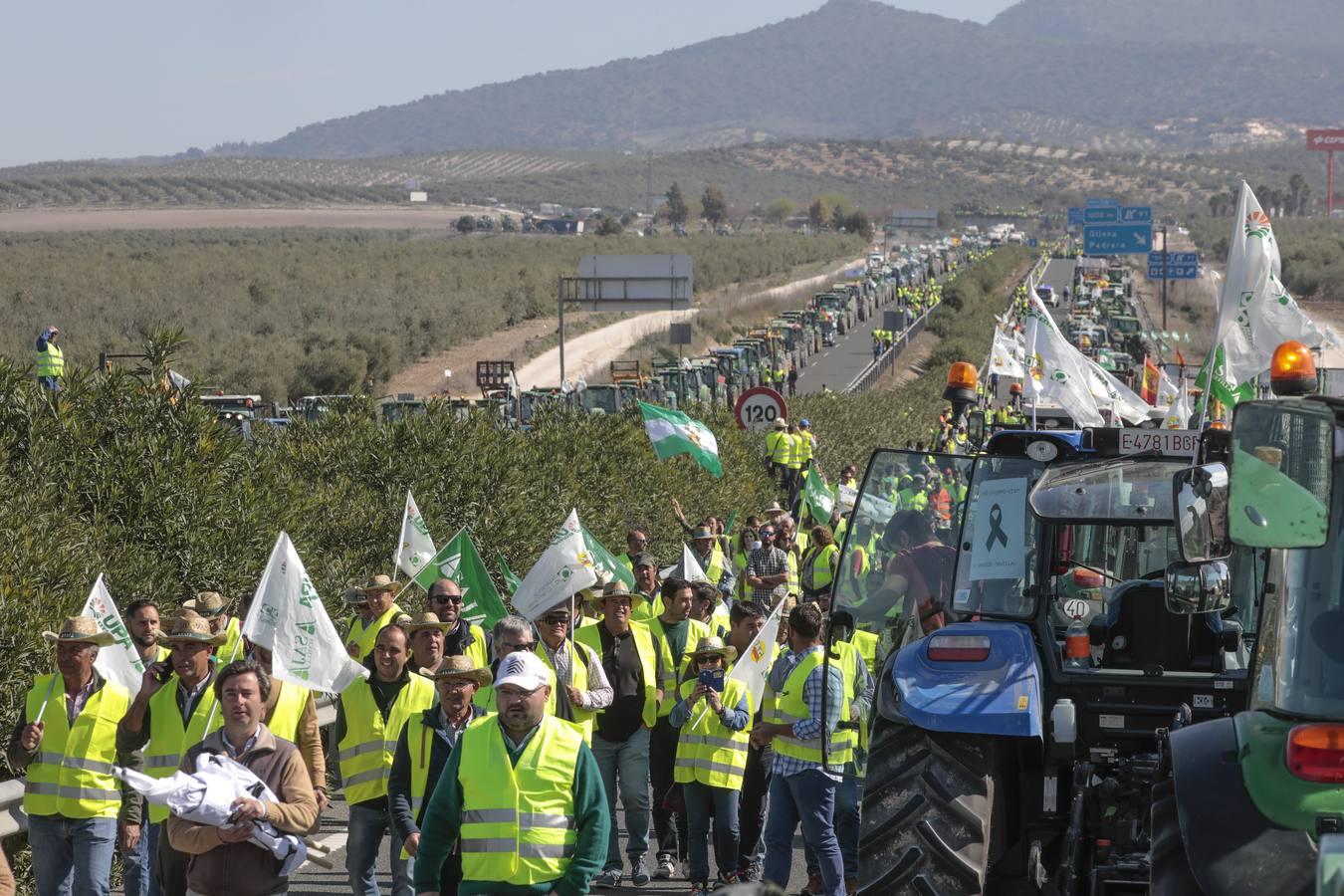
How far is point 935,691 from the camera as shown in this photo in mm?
7469

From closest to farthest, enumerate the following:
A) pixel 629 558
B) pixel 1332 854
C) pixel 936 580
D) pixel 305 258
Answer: pixel 1332 854 < pixel 936 580 < pixel 629 558 < pixel 305 258

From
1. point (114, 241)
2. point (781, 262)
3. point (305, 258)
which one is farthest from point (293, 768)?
point (781, 262)

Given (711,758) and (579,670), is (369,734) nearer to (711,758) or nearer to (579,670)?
(579,670)

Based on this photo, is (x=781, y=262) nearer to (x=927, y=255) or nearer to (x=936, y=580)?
(x=927, y=255)

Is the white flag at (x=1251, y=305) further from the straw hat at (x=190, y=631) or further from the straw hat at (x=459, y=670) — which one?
the straw hat at (x=190, y=631)

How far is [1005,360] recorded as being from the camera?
21078 millimetres

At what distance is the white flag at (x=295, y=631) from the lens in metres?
10.0

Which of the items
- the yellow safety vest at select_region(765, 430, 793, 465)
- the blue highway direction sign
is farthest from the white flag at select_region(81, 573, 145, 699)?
the blue highway direction sign

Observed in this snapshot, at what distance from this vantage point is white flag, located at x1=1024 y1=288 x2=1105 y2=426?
17.6m

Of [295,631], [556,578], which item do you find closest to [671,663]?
[556,578]

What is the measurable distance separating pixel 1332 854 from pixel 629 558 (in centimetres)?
1332

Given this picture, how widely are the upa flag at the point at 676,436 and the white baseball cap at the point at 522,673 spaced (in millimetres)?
15729

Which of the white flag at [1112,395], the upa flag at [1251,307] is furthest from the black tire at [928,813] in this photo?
the white flag at [1112,395]

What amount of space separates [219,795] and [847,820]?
4.46 metres
